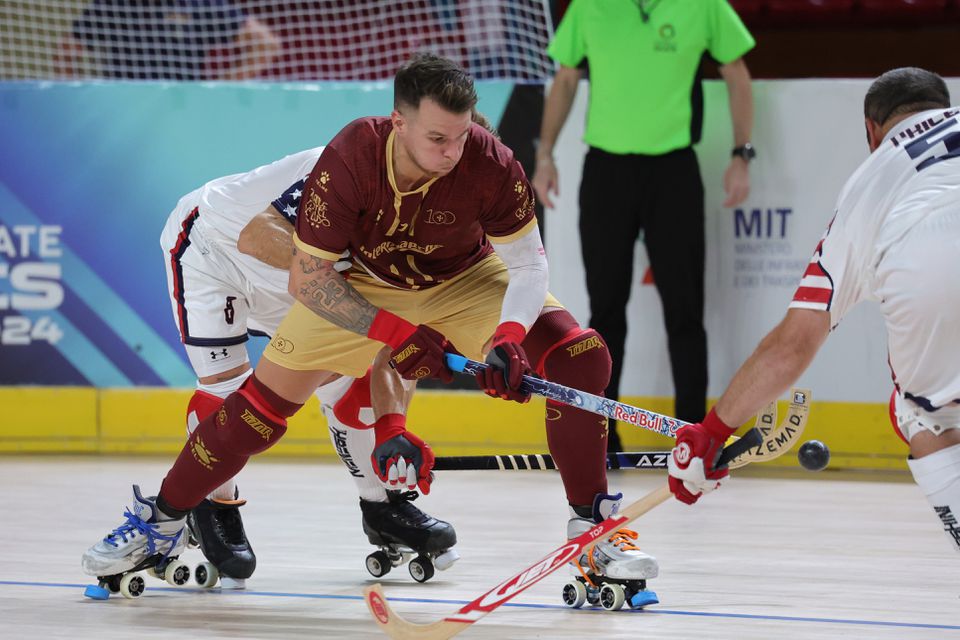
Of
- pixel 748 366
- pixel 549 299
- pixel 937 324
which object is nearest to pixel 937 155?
pixel 937 324

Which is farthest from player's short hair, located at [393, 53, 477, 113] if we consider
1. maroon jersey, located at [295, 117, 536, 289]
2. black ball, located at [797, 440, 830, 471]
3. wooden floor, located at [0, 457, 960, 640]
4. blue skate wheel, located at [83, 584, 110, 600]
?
blue skate wheel, located at [83, 584, 110, 600]

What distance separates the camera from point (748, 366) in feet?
9.84

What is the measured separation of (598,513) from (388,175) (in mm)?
1056

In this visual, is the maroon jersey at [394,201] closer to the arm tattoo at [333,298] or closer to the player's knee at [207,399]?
the arm tattoo at [333,298]

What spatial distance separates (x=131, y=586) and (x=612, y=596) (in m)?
1.34

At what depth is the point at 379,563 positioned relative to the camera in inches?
167

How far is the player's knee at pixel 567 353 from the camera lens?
12.5ft

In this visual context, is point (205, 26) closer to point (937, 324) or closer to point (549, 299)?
point (549, 299)

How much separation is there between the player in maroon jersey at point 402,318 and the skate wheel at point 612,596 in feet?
0.17

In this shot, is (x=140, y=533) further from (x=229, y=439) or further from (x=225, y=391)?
(x=225, y=391)

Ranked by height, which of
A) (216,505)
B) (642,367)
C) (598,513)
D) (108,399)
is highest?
(598,513)

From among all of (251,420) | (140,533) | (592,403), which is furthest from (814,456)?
(140,533)

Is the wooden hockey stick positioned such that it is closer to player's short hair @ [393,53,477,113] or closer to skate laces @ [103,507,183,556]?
skate laces @ [103,507,183,556]

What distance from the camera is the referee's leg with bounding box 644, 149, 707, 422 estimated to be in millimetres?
6402
